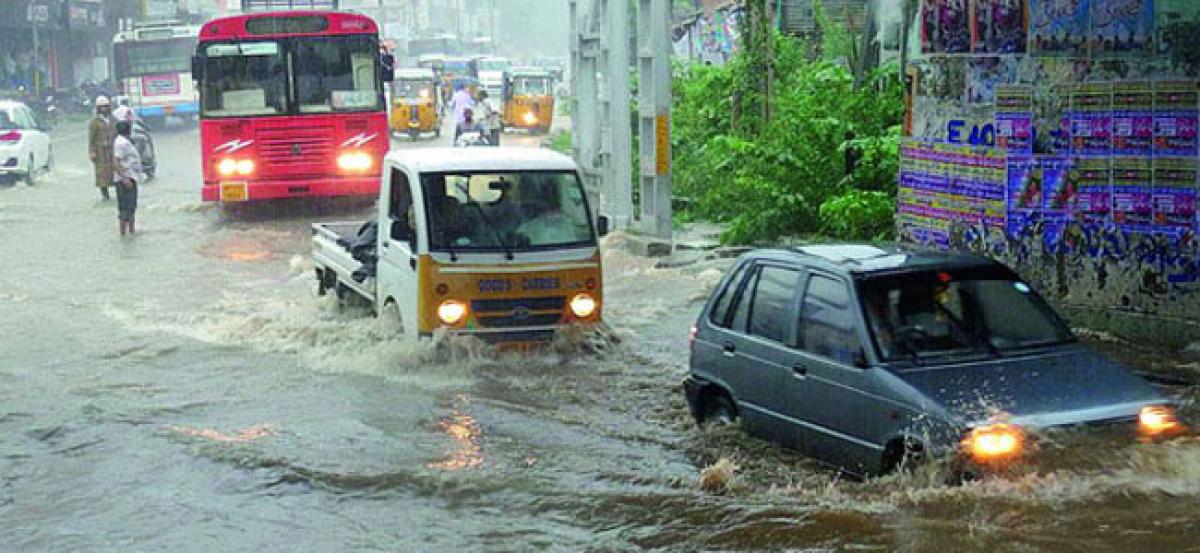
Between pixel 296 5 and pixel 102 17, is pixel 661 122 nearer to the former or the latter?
pixel 296 5

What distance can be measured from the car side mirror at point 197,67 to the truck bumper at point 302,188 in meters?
1.62

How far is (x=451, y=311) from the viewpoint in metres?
12.4

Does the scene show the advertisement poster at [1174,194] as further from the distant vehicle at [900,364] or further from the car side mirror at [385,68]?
the car side mirror at [385,68]

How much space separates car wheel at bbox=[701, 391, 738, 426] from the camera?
9344 mm

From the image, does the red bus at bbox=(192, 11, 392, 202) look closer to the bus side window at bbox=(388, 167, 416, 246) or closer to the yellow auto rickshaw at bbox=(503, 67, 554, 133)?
the bus side window at bbox=(388, 167, 416, 246)

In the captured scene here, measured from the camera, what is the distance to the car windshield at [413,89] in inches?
1882

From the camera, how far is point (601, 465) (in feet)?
31.5

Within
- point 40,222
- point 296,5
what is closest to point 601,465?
point 40,222

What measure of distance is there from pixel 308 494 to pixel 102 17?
6724 centimetres

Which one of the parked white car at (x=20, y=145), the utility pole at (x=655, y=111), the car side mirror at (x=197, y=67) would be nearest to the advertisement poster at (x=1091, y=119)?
the utility pole at (x=655, y=111)

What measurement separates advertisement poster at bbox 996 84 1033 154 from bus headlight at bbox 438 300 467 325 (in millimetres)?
4840

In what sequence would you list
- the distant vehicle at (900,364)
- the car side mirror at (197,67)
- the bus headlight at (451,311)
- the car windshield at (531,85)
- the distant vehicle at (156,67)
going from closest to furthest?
the distant vehicle at (900,364) < the bus headlight at (451,311) < the car side mirror at (197,67) < the distant vehicle at (156,67) < the car windshield at (531,85)

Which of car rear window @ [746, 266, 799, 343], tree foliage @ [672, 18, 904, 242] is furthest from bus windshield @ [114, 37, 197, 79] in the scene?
car rear window @ [746, 266, 799, 343]

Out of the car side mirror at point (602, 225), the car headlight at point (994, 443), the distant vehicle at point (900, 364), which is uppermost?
the car side mirror at point (602, 225)
